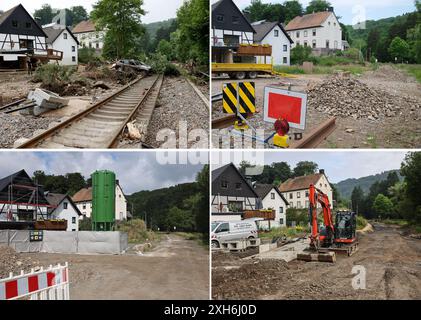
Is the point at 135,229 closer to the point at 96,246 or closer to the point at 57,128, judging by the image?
the point at 96,246

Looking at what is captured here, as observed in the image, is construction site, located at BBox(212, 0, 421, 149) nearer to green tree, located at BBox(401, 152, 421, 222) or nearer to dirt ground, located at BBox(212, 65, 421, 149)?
dirt ground, located at BBox(212, 65, 421, 149)

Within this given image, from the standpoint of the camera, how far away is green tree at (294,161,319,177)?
12.8ft

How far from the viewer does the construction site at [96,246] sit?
3805 mm

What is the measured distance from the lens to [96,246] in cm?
398

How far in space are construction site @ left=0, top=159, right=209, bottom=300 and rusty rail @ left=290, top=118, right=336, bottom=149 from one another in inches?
52.0

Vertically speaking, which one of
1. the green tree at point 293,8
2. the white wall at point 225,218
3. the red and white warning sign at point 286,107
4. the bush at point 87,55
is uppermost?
the green tree at point 293,8

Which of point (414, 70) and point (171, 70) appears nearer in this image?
point (414, 70)

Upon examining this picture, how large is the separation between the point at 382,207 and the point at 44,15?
12.2 feet

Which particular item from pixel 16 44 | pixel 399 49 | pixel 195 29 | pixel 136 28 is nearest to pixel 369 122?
pixel 399 49

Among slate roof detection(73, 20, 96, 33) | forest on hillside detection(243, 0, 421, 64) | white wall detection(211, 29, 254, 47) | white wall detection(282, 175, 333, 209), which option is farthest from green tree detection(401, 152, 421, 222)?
slate roof detection(73, 20, 96, 33)

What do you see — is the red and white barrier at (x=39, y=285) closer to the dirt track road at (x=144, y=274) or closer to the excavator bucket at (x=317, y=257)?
the dirt track road at (x=144, y=274)

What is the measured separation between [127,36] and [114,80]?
1.85 ft

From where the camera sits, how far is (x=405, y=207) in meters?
4.03

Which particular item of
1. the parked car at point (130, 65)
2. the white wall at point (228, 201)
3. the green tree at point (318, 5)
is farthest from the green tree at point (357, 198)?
the parked car at point (130, 65)
